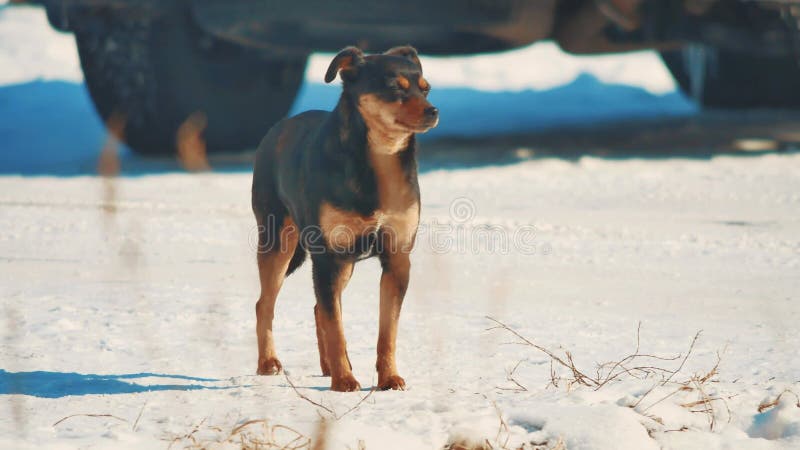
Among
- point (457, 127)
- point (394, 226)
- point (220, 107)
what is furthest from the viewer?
point (457, 127)

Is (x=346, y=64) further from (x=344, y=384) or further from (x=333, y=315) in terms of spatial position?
(x=344, y=384)

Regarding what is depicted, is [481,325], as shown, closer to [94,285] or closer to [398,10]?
[94,285]

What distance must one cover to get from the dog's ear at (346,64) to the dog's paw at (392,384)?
830mm

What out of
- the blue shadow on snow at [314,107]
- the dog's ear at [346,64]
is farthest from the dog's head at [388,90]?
the blue shadow on snow at [314,107]

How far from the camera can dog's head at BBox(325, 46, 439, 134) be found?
10.1ft

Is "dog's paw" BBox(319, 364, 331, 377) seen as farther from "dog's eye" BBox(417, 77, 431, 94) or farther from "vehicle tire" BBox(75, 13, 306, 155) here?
"vehicle tire" BBox(75, 13, 306, 155)

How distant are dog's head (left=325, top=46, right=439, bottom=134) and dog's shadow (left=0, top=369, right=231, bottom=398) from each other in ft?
2.79

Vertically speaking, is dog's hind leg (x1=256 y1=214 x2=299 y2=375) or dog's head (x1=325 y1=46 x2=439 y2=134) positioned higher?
dog's head (x1=325 y1=46 x2=439 y2=134)

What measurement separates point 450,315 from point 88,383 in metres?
1.45

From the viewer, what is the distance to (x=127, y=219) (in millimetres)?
5906

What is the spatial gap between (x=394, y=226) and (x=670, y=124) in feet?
27.2

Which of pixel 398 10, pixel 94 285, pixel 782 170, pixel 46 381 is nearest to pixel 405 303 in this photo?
pixel 94 285

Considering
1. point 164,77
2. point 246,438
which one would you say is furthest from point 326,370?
point 164,77

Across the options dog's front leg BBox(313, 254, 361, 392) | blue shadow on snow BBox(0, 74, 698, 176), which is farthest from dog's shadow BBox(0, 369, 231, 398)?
blue shadow on snow BBox(0, 74, 698, 176)
